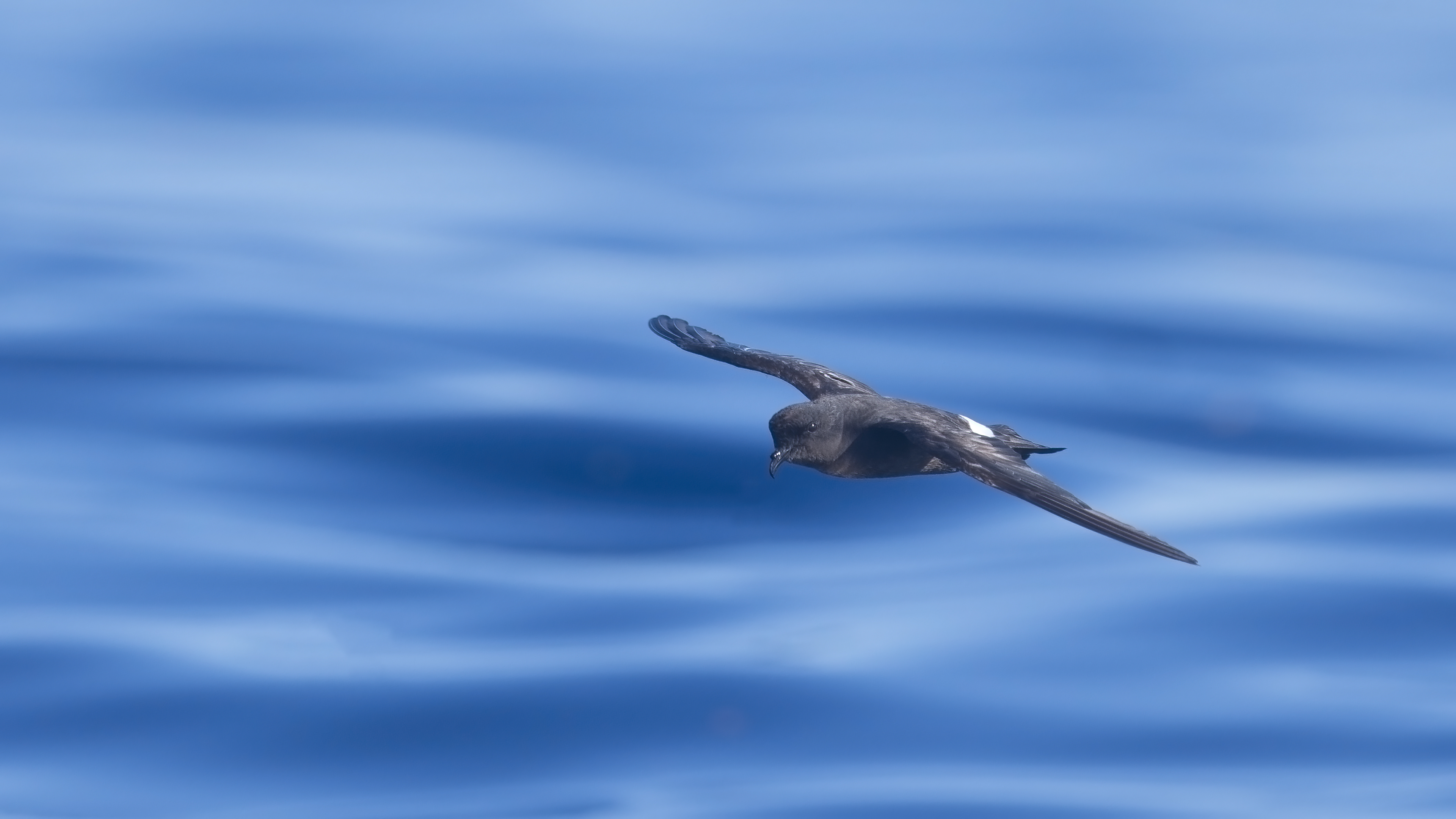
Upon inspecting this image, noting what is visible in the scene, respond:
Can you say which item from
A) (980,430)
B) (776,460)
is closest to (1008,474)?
(980,430)

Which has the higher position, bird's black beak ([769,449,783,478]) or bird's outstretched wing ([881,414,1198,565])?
bird's black beak ([769,449,783,478])

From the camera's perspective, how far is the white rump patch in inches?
382

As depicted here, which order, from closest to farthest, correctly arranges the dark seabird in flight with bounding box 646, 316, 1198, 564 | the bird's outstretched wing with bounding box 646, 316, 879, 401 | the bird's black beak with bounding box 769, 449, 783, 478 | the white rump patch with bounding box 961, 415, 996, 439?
the dark seabird in flight with bounding box 646, 316, 1198, 564 < the white rump patch with bounding box 961, 415, 996, 439 < the bird's black beak with bounding box 769, 449, 783, 478 < the bird's outstretched wing with bounding box 646, 316, 879, 401

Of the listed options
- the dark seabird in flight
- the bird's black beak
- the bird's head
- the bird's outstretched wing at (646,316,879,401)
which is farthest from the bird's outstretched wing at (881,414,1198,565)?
the bird's outstretched wing at (646,316,879,401)

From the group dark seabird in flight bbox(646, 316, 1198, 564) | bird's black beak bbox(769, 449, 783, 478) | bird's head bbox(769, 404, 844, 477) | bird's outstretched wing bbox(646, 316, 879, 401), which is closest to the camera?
dark seabird in flight bbox(646, 316, 1198, 564)

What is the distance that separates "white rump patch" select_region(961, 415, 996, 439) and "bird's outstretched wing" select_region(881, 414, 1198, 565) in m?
0.04

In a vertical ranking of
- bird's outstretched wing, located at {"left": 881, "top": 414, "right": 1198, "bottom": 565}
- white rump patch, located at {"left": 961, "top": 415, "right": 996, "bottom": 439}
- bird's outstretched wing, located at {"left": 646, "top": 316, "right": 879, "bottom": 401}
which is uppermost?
bird's outstretched wing, located at {"left": 646, "top": 316, "right": 879, "bottom": 401}

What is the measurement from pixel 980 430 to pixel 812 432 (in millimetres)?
942

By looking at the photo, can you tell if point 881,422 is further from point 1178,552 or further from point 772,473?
point 1178,552

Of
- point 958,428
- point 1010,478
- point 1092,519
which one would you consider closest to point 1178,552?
point 1092,519

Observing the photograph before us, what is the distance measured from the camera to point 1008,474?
8.71 m

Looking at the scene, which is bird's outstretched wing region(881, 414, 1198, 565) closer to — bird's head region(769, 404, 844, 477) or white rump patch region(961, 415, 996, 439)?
white rump patch region(961, 415, 996, 439)

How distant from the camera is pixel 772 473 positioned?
1030cm

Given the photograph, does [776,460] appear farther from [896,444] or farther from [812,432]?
[896,444]
